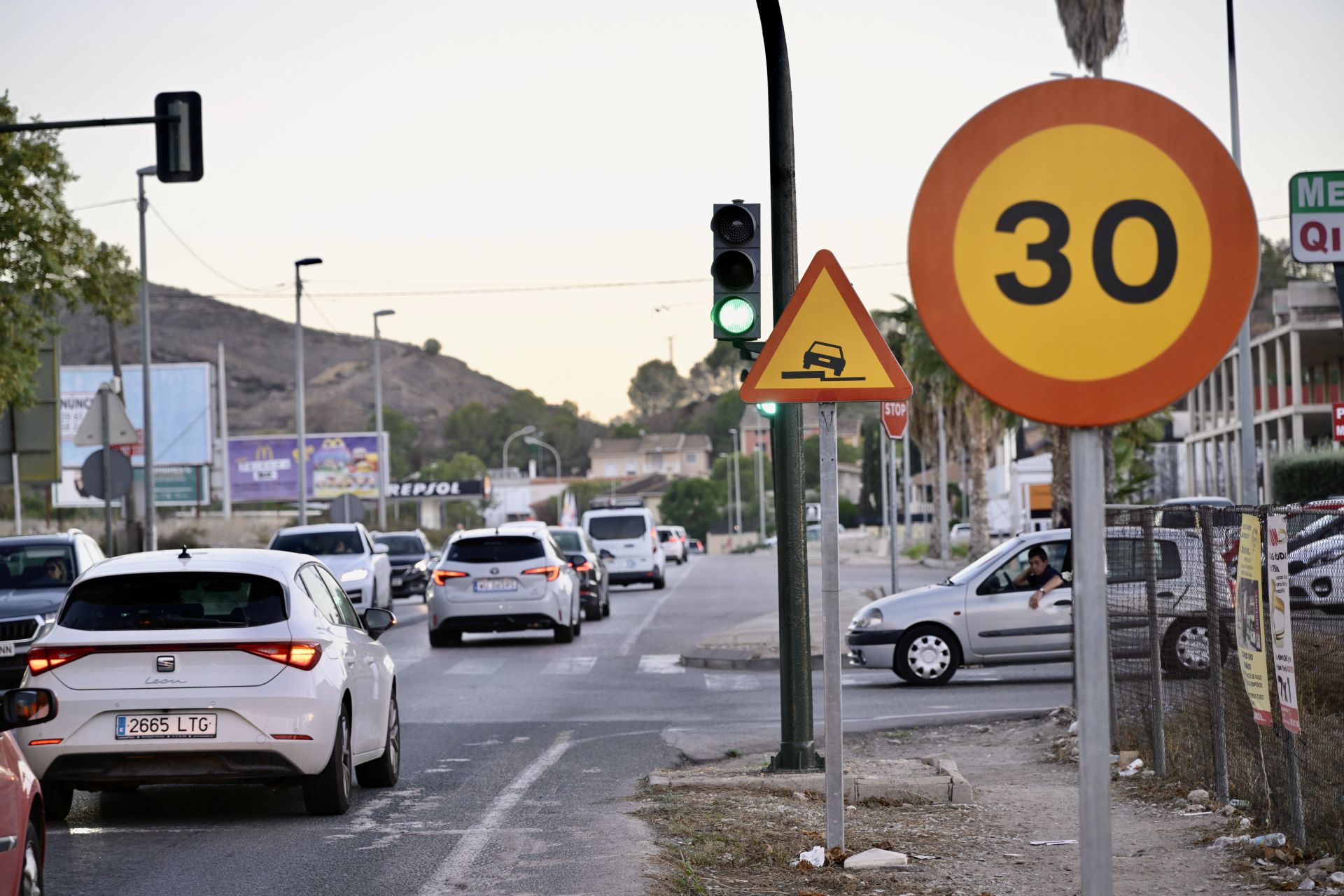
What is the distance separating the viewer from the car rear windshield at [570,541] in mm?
32781

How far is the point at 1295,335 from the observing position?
181 ft

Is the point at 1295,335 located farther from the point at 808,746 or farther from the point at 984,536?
the point at 808,746

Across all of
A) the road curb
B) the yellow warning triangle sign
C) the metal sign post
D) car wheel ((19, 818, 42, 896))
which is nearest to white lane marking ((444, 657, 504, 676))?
the road curb

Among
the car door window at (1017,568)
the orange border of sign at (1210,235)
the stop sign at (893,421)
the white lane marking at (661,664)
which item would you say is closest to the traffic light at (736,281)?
the orange border of sign at (1210,235)

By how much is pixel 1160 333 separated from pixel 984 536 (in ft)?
163

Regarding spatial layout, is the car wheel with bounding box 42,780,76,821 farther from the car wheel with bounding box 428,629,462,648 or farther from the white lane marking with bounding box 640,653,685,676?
the car wheel with bounding box 428,629,462,648

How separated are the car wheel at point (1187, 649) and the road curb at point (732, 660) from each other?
1063 centimetres

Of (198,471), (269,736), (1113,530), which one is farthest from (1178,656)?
(198,471)

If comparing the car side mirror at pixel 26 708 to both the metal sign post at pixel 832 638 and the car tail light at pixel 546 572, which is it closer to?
the metal sign post at pixel 832 638

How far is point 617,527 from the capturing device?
43656mm

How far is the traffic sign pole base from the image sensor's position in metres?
10.6

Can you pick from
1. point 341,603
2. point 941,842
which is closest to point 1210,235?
point 941,842

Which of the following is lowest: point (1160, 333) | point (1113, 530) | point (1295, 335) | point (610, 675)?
point (610, 675)

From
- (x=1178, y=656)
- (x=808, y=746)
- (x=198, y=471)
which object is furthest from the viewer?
(x=198, y=471)
